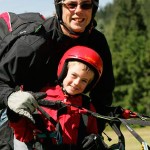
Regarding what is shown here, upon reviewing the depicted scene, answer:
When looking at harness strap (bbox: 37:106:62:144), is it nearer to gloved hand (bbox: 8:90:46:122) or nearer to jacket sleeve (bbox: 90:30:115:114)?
gloved hand (bbox: 8:90:46:122)

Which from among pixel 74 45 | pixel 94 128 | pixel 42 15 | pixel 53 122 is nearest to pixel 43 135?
pixel 53 122

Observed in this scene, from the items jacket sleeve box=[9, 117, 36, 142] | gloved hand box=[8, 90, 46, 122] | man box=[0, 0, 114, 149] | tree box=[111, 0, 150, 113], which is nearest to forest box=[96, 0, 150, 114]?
tree box=[111, 0, 150, 113]

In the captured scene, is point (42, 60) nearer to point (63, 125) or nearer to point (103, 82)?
point (63, 125)

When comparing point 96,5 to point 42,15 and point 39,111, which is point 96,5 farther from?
point 39,111

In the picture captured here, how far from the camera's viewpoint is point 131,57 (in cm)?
5944

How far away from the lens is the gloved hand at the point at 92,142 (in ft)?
14.2

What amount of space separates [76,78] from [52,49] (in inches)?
13.4

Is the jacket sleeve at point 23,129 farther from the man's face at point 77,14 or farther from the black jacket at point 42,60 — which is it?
the man's face at point 77,14

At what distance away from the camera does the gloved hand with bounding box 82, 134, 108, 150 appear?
4324 mm

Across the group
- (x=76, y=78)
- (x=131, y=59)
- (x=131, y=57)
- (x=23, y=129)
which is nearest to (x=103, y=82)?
(x=76, y=78)

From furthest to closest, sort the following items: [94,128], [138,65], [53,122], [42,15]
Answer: [138,65], [42,15], [94,128], [53,122]

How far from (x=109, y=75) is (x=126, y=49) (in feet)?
183

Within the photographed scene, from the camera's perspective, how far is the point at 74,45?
4.74m

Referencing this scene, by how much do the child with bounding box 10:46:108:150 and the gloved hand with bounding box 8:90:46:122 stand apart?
0.22m
